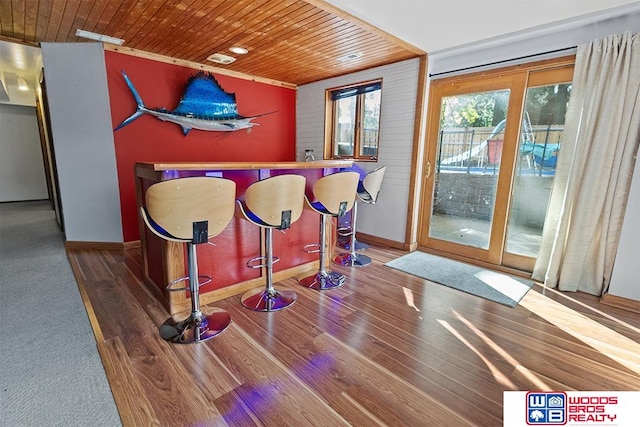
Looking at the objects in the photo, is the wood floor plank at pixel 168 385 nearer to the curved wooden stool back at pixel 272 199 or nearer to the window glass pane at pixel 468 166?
the curved wooden stool back at pixel 272 199

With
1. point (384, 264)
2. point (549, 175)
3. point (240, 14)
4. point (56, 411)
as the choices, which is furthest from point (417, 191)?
point (56, 411)

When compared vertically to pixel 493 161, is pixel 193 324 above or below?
below

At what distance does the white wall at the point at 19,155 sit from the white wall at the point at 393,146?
7729mm

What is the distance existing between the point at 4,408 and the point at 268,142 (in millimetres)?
4352

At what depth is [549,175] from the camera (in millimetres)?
3080

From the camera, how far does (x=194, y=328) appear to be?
2113 mm

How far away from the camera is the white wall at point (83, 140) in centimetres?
347

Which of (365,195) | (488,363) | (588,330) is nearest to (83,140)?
(365,195)

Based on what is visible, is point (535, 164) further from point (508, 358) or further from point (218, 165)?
point (218, 165)

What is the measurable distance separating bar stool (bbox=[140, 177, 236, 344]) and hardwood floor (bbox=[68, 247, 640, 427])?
129 mm

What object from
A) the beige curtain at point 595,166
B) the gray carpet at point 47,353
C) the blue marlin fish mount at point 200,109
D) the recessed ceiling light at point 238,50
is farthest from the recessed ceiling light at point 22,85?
the beige curtain at point 595,166

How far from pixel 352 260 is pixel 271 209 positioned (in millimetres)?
1585

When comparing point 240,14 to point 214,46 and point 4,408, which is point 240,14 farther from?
point 4,408

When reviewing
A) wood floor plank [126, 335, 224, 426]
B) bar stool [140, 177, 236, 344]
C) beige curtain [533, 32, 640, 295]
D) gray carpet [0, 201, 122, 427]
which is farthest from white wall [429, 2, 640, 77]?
gray carpet [0, 201, 122, 427]
